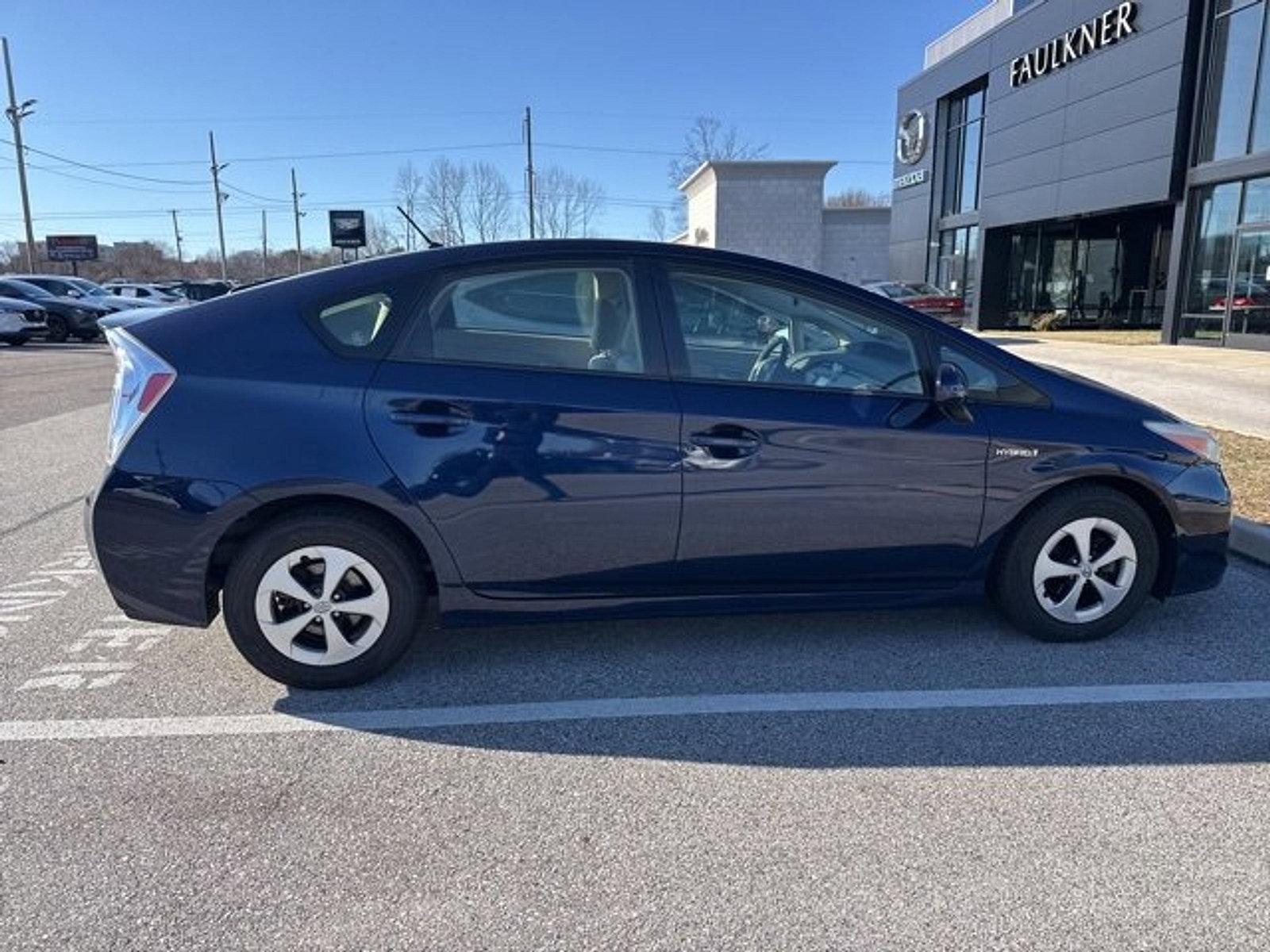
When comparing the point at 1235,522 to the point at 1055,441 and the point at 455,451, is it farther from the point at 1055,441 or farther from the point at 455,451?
the point at 455,451

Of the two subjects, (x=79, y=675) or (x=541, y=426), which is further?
(x=79, y=675)

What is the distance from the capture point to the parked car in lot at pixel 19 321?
66.9 ft

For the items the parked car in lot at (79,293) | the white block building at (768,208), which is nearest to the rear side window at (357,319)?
the parked car in lot at (79,293)

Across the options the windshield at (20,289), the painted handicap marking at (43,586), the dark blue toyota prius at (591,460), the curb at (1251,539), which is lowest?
the painted handicap marking at (43,586)

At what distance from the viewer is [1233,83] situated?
1739cm

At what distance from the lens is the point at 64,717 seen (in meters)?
3.12

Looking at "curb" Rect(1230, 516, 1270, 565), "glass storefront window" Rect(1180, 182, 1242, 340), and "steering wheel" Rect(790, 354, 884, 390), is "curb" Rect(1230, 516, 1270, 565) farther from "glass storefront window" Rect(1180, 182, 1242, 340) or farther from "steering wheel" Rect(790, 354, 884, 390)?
"glass storefront window" Rect(1180, 182, 1242, 340)

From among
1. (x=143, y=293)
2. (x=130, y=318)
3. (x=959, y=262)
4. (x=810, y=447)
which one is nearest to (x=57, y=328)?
(x=143, y=293)

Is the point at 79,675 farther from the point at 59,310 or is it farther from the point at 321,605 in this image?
the point at 59,310

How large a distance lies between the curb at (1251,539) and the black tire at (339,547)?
4.25 metres

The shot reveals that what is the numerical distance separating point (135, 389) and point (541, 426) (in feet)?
4.76

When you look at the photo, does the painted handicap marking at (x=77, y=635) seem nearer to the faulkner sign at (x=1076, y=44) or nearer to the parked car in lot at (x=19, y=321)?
the parked car in lot at (x=19, y=321)

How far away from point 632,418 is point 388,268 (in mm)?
1097

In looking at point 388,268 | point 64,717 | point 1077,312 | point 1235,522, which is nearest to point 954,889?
point 388,268
